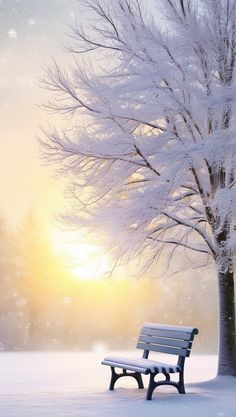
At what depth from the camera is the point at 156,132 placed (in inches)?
512

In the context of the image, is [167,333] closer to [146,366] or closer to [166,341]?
[166,341]

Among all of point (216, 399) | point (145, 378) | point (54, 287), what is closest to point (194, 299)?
point (54, 287)

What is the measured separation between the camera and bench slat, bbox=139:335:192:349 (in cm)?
1019

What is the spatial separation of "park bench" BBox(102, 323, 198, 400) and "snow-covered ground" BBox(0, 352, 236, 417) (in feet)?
0.84

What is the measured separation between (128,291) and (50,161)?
37.4m

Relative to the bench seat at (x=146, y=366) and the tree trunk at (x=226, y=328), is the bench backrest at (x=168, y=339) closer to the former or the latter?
the bench seat at (x=146, y=366)

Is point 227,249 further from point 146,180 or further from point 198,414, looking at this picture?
point 198,414

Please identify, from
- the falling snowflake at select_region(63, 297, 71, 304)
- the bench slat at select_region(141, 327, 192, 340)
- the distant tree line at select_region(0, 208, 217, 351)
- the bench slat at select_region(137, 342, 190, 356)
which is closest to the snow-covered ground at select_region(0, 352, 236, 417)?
the bench slat at select_region(137, 342, 190, 356)

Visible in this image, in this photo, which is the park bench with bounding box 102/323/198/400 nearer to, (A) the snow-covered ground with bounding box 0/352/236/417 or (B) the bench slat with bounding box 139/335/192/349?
(B) the bench slat with bounding box 139/335/192/349

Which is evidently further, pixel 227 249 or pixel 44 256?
pixel 44 256

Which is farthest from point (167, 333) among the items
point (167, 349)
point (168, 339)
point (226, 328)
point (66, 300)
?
point (66, 300)

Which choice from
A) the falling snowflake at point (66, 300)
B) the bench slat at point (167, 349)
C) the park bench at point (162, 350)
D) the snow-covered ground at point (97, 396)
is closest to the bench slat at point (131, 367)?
the park bench at point (162, 350)

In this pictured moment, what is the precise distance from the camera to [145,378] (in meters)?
13.5

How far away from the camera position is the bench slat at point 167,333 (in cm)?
1026
